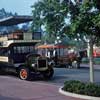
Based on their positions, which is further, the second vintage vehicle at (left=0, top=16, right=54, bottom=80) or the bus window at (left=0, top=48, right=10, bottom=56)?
the bus window at (left=0, top=48, right=10, bottom=56)

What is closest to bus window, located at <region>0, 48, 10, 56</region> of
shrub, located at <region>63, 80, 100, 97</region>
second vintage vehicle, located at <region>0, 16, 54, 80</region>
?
second vintage vehicle, located at <region>0, 16, 54, 80</region>

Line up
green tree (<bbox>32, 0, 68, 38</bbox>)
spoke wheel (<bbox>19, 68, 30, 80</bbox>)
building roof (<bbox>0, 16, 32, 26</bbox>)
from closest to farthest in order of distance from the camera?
green tree (<bbox>32, 0, 68, 38</bbox>)
spoke wheel (<bbox>19, 68, 30, 80</bbox>)
building roof (<bbox>0, 16, 32, 26</bbox>)

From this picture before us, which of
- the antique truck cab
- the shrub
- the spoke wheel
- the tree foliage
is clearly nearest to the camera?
the tree foliage

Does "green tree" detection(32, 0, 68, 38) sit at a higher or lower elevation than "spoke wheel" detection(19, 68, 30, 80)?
higher

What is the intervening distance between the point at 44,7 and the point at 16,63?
10.5m

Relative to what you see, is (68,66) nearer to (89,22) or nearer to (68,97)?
(68,97)

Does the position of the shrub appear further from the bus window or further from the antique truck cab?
the bus window

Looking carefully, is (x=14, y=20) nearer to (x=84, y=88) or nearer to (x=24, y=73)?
(x=24, y=73)

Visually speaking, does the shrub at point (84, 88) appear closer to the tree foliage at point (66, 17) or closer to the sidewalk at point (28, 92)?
the sidewalk at point (28, 92)

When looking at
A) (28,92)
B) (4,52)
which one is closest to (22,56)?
(4,52)

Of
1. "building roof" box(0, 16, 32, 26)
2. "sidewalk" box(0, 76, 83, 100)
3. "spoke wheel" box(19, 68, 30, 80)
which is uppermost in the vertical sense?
"building roof" box(0, 16, 32, 26)

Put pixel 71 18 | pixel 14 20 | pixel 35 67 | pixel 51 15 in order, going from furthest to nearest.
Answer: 1. pixel 14 20
2. pixel 35 67
3. pixel 51 15
4. pixel 71 18

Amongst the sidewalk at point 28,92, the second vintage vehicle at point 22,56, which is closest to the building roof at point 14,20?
the second vintage vehicle at point 22,56

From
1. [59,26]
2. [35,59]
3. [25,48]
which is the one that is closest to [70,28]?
[59,26]
